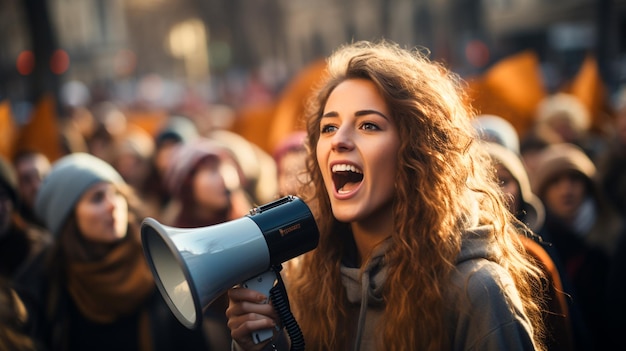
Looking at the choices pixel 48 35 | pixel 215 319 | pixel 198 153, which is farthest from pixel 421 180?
pixel 48 35

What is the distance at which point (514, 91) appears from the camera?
658cm

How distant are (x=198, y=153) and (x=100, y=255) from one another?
1.01 m

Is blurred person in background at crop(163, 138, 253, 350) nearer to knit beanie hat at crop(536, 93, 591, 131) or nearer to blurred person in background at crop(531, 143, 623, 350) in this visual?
blurred person in background at crop(531, 143, 623, 350)

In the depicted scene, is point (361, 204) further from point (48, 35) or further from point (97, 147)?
point (48, 35)

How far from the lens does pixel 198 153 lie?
13.6ft

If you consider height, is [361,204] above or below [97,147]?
above

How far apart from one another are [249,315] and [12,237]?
8.24 ft

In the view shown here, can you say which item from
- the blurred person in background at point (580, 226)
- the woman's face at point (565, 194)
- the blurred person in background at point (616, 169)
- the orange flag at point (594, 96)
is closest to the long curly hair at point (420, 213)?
the blurred person in background at point (580, 226)

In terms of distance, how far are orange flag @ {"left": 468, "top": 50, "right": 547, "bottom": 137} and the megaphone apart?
14.1 ft

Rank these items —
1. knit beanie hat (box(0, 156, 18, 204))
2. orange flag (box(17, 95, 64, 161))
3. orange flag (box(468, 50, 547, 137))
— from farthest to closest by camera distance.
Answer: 1. orange flag (box(468, 50, 547, 137))
2. orange flag (box(17, 95, 64, 161))
3. knit beanie hat (box(0, 156, 18, 204))

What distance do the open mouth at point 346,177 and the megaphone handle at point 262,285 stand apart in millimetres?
340

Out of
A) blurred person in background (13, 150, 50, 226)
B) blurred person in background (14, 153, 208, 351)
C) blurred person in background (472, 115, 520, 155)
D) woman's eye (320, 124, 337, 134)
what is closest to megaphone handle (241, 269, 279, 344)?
woman's eye (320, 124, 337, 134)

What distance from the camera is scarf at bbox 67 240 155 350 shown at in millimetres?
3281

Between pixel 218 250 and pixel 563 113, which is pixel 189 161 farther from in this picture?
pixel 563 113
